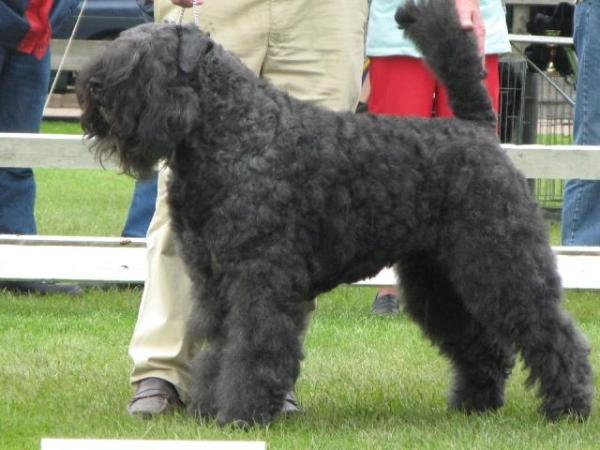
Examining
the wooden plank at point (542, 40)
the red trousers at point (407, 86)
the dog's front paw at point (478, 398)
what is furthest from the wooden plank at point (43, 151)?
the wooden plank at point (542, 40)

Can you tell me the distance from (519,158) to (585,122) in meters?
1.28

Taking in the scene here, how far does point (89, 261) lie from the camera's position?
7.06 metres

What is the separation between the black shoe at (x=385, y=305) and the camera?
7071 millimetres

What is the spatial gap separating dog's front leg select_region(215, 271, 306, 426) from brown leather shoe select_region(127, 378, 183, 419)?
43 cm

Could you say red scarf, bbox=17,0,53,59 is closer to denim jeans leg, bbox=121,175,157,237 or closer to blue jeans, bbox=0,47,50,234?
blue jeans, bbox=0,47,50,234

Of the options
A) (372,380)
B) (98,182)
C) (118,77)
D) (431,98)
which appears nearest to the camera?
(118,77)

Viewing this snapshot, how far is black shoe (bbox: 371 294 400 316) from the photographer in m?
7.07

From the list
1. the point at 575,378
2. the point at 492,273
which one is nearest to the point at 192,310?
the point at 492,273

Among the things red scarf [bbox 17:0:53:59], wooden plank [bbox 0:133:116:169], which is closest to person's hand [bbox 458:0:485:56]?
wooden plank [bbox 0:133:116:169]

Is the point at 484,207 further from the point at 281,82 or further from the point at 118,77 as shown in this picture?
the point at 118,77

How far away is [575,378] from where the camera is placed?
4605 mm

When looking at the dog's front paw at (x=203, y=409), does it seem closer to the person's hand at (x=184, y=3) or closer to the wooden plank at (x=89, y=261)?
the person's hand at (x=184, y=3)

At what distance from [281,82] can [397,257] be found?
0.88 m

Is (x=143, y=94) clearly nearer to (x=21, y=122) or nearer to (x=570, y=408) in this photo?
(x=570, y=408)
